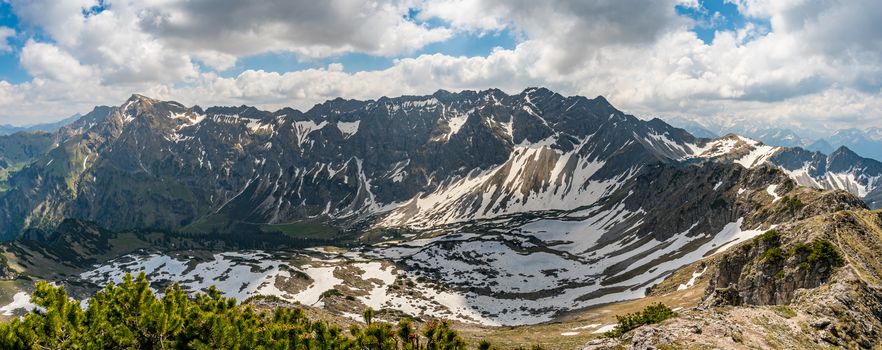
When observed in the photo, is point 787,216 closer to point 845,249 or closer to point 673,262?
point 673,262

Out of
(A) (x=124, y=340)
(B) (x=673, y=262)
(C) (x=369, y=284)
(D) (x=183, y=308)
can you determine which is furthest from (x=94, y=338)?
(B) (x=673, y=262)

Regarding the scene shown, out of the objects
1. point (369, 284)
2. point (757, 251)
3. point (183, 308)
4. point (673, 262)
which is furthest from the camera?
point (369, 284)

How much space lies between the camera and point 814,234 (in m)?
67.6

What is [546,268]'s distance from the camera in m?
194

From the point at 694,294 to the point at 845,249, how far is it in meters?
48.5

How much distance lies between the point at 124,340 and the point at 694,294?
109963mm

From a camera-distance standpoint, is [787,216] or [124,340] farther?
[787,216]

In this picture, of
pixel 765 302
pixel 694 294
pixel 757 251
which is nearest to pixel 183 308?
pixel 765 302

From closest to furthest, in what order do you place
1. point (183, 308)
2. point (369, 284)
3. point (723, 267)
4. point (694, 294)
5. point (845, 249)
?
point (183, 308) < point (845, 249) < point (723, 267) < point (694, 294) < point (369, 284)

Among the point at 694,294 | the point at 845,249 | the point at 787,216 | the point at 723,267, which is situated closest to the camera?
the point at 845,249

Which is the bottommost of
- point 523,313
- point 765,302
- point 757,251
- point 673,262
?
point 523,313

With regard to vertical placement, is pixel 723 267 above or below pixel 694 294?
above

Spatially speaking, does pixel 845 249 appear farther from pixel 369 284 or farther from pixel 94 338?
pixel 369 284

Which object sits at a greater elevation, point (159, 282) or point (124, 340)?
point (124, 340)
